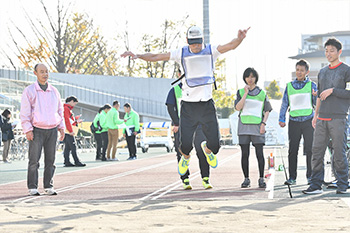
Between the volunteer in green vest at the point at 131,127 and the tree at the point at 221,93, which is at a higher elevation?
the tree at the point at 221,93

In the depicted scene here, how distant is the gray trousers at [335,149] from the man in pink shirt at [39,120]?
3.53 meters

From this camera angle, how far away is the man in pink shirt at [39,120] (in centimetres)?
1091

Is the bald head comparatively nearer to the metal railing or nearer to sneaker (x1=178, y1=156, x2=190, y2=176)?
sneaker (x1=178, y1=156, x2=190, y2=176)

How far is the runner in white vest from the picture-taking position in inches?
400

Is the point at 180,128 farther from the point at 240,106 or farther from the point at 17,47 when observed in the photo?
the point at 17,47

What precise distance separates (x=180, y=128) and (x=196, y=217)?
2.94m

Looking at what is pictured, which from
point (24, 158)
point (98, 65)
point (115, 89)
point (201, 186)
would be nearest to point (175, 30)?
point (98, 65)

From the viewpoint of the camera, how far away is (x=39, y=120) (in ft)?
35.8

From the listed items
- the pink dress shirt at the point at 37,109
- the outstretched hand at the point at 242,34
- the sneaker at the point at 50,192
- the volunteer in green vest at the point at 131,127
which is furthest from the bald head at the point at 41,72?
the volunteer in green vest at the point at 131,127

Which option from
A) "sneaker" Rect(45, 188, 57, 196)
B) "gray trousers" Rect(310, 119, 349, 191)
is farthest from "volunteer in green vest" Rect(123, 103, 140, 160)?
"gray trousers" Rect(310, 119, 349, 191)

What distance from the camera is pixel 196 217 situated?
307 inches

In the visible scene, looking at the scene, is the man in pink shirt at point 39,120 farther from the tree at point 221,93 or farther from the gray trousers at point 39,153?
the tree at point 221,93

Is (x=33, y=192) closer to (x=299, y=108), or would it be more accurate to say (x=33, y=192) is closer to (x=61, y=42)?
(x=299, y=108)

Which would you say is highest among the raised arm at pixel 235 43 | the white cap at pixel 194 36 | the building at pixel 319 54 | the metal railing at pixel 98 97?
the building at pixel 319 54
